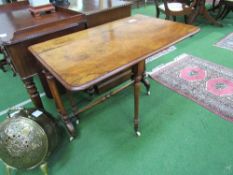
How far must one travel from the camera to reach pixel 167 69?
2.35 meters

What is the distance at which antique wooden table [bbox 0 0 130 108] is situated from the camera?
1.24 m

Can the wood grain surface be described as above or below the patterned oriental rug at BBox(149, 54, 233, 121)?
above

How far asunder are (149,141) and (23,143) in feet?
3.02

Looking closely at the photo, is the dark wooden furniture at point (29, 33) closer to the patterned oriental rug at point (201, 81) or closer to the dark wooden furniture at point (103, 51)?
the dark wooden furniture at point (103, 51)

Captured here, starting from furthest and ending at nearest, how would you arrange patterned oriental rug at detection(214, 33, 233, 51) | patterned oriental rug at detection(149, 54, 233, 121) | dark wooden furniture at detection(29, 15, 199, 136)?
patterned oriental rug at detection(214, 33, 233, 51), patterned oriental rug at detection(149, 54, 233, 121), dark wooden furniture at detection(29, 15, 199, 136)

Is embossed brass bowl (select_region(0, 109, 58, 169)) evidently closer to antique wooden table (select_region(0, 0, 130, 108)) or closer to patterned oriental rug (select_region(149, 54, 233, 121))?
antique wooden table (select_region(0, 0, 130, 108))

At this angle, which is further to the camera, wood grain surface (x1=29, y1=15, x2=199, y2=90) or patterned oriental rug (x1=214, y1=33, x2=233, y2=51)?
patterned oriental rug (x1=214, y1=33, x2=233, y2=51)

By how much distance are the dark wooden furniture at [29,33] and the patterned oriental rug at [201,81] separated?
1195 millimetres

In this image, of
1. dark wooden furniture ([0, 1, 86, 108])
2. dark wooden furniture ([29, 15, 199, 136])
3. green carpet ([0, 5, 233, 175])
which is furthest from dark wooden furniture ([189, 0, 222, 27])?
dark wooden furniture ([0, 1, 86, 108])

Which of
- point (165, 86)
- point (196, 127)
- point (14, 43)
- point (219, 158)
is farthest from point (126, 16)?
point (219, 158)

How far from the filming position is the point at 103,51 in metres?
1.12

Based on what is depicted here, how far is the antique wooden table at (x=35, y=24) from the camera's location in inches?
48.9

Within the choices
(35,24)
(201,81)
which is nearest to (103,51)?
(35,24)

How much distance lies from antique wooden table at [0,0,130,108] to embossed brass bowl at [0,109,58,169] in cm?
35
